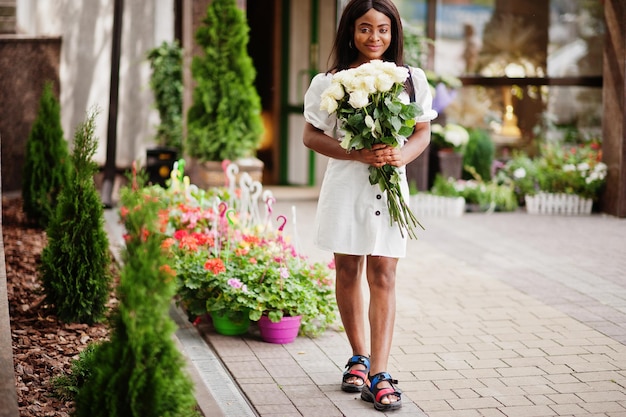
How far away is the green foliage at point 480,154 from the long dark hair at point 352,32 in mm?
7833

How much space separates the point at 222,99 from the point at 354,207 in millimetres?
6901

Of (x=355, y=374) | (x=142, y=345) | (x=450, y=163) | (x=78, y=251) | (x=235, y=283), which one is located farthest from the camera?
(x=450, y=163)

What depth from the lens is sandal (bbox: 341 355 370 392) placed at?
17.8ft

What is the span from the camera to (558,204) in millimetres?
12219

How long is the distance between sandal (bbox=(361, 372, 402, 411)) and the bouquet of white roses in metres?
0.79

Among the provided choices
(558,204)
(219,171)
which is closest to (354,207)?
(219,171)

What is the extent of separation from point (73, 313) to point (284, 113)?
27.0 ft

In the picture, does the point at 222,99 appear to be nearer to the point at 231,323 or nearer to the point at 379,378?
the point at 231,323

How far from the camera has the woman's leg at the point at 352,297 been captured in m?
5.41

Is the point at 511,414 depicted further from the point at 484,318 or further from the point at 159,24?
the point at 159,24

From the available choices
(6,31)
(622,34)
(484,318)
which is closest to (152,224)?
(484,318)

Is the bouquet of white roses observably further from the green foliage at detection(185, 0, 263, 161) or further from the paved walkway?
the green foliage at detection(185, 0, 263, 161)

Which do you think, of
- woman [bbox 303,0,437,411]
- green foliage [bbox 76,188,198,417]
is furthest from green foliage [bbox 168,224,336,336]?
green foliage [bbox 76,188,198,417]

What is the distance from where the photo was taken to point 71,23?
13.8m
